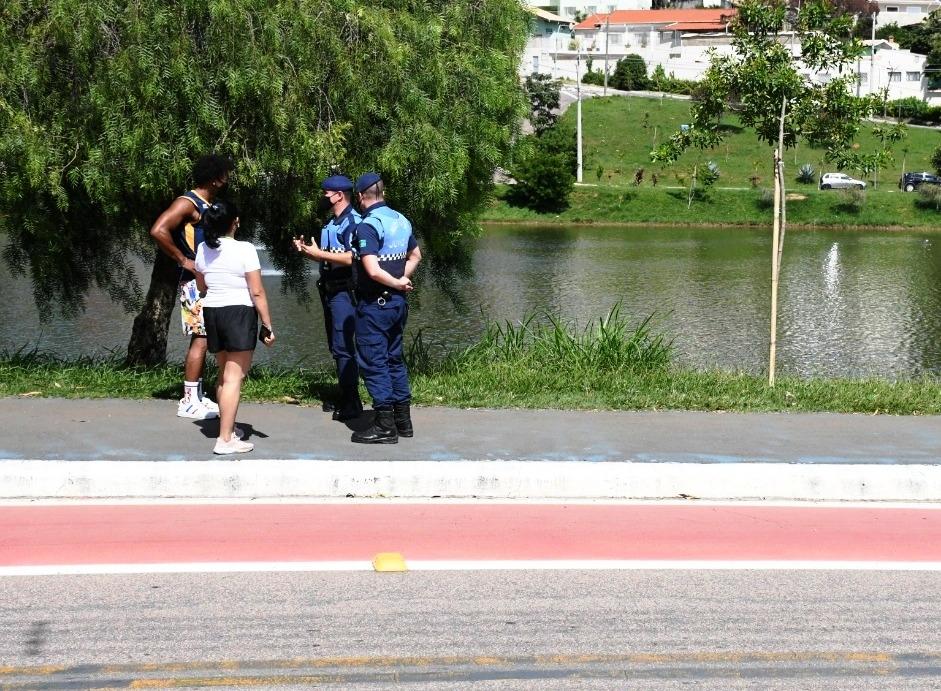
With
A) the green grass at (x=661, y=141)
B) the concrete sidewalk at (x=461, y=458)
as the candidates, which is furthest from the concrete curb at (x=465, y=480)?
the green grass at (x=661, y=141)

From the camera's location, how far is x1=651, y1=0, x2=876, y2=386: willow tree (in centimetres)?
1342

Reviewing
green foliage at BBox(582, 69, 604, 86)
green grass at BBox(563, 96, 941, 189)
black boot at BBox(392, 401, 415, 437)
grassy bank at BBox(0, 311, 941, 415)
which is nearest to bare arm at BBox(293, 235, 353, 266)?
black boot at BBox(392, 401, 415, 437)

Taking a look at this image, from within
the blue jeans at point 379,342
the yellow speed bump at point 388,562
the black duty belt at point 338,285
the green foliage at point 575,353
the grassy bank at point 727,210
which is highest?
the black duty belt at point 338,285

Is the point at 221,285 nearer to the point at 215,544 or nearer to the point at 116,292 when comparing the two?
the point at 215,544

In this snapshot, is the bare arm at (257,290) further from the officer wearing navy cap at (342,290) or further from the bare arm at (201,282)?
the officer wearing navy cap at (342,290)

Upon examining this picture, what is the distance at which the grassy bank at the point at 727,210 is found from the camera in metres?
Result: 60.6

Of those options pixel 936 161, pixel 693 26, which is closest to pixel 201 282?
pixel 936 161

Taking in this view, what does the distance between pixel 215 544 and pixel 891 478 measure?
13.7 ft

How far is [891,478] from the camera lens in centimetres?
768

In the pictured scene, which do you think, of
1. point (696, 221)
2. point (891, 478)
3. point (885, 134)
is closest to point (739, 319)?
point (885, 134)

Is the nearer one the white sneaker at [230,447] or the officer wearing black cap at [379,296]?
the white sneaker at [230,447]

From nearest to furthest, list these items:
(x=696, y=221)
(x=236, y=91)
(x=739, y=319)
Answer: (x=236, y=91) < (x=739, y=319) < (x=696, y=221)

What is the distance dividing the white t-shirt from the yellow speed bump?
230 centimetres

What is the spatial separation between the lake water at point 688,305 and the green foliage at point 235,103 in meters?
2.94
